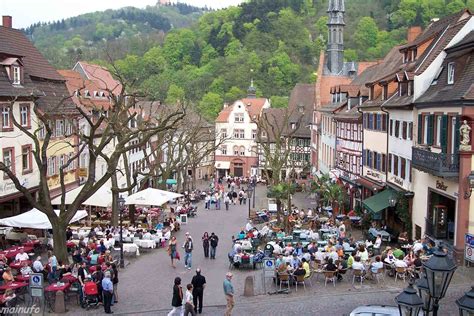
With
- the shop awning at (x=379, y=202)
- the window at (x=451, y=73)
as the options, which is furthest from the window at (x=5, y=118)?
the window at (x=451, y=73)

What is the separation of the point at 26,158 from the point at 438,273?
103 feet

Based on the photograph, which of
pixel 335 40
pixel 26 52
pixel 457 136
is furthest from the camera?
pixel 335 40

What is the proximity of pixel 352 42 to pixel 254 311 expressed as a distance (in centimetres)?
12356

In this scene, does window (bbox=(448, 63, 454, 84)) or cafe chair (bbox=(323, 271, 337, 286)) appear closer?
cafe chair (bbox=(323, 271, 337, 286))

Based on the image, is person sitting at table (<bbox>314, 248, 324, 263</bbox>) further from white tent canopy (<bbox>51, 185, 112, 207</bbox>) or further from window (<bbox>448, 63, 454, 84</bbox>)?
white tent canopy (<bbox>51, 185, 112, 207</bbox>)

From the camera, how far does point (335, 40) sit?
79.9 meters

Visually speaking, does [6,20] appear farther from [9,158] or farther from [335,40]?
[335,40]

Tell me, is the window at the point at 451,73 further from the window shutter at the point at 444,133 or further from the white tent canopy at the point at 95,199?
the white tent canopy at the point at 95,199

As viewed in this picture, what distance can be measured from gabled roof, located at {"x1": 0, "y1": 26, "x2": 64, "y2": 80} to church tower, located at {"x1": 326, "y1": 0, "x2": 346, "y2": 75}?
44.8 meters

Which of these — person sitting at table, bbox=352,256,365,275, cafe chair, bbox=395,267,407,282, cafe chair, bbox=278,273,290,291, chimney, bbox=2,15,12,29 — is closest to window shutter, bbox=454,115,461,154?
cafe chair, bbox=395,267,407,282

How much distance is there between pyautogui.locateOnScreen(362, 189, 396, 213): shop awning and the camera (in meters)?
34.1

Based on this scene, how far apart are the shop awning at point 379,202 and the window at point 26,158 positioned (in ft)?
68.4

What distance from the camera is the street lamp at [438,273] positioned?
908 cm

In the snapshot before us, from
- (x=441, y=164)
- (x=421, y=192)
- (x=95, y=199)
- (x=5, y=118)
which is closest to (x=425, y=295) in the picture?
(x=441, y=164)
